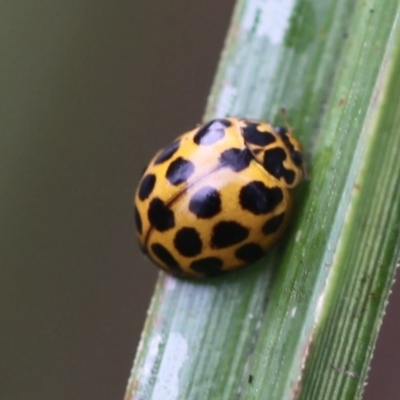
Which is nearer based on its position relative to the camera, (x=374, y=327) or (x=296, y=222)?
(x=374, y=327)

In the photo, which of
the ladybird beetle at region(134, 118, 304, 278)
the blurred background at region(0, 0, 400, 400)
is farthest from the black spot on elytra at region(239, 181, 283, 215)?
the blurred background at region(0, 0, 400, 400)

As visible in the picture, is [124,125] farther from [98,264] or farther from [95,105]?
[98,264]

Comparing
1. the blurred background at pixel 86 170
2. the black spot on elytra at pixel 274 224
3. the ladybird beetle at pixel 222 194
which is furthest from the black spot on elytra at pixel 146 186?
the blurred background at pixel 86 170

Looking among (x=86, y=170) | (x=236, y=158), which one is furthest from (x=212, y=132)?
(x=86, y=170)

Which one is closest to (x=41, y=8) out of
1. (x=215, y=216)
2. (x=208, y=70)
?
(x=208, y=70)

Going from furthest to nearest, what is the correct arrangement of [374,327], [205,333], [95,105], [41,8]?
1. [95,105]
2. [41,8]
3. [205,333]
4. [374,327]

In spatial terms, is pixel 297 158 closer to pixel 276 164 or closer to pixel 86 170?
pixel 276 164

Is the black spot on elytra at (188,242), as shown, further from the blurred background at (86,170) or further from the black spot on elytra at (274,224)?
the blurred background at (86,170)
